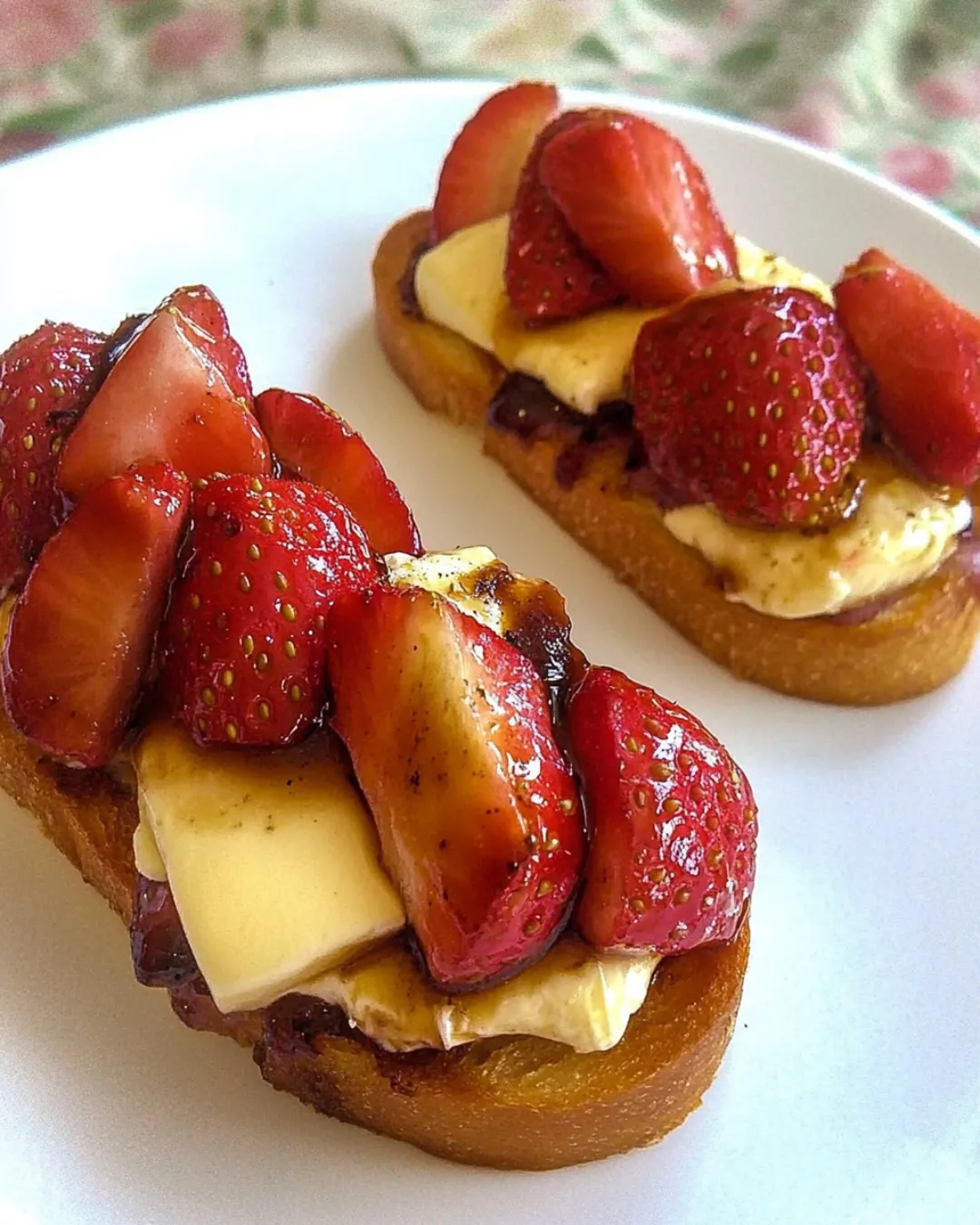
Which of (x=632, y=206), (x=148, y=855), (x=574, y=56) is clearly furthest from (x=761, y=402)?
(x=574, y=56)

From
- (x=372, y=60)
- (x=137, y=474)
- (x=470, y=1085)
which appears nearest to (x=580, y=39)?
(x=372, y=60)

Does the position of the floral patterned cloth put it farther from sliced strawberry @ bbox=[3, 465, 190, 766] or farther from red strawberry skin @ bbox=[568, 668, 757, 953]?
red strawberry skin @ bbox=[568, 668, 757, 953]

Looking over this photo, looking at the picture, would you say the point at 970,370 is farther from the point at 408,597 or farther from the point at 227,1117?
the point at 227,1117

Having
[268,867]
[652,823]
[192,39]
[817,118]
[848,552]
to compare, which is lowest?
[268,867]

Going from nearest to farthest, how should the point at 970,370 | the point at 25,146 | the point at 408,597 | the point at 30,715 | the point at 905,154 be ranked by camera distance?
1. the point at 408,597
2. the point at 30,715
3. the point at 970,370
4. the point at 25,146
5. the point at 905,154

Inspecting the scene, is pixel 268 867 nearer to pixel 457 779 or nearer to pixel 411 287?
pixel 457 779

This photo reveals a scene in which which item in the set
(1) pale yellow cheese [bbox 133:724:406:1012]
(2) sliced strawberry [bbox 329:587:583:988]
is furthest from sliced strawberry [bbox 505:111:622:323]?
(1) pale yellow cheese [bbox 133:724:406:1012]
